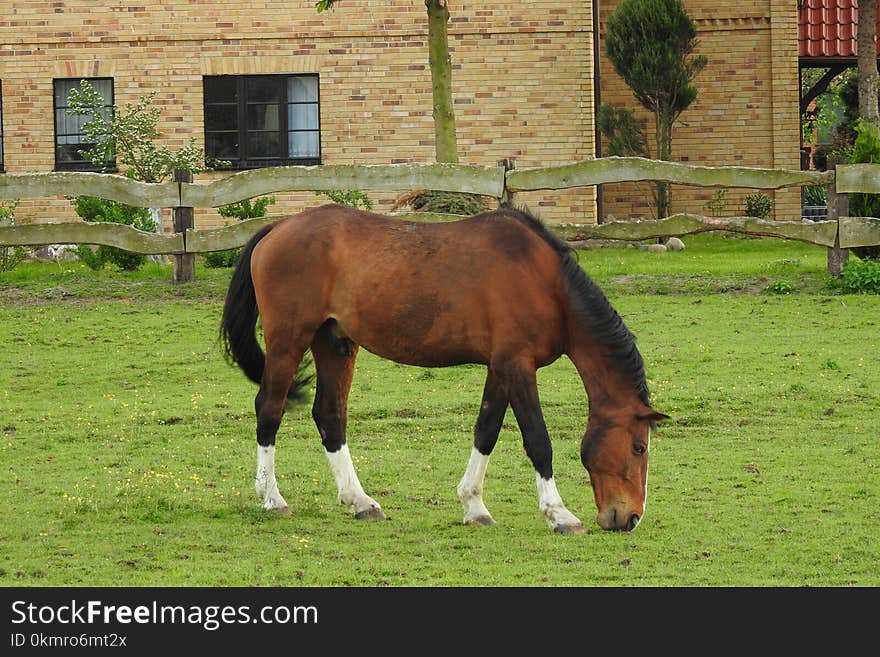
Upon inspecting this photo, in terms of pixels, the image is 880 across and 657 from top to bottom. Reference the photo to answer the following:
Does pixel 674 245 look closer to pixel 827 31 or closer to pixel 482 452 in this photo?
pixel 827 31

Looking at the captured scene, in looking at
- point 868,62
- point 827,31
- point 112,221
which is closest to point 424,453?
point 112,221

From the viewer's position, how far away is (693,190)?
2489 centimetres

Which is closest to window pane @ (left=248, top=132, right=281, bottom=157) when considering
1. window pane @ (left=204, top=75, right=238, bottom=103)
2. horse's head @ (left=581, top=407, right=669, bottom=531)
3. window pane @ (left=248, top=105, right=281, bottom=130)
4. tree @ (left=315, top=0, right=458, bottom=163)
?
window pane @ (left=248, top=105, right=281, bottom=130)

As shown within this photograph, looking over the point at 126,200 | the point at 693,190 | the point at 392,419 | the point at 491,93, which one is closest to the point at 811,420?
the point at 392,419

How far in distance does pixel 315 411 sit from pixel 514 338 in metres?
1.32

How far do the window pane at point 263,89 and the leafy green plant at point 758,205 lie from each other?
7.78 metres

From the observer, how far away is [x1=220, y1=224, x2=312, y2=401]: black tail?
8.61 meters

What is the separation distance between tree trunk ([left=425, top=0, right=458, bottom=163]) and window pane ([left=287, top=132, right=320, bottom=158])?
3.30 meters

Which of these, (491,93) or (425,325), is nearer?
(425,325)

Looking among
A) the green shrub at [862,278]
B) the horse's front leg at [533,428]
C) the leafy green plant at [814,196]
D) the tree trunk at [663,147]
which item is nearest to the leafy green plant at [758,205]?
the tree trunk at [663,147]

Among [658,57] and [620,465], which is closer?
[620,465]

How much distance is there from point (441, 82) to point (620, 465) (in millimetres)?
12921

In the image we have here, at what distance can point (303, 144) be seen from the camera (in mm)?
22781
